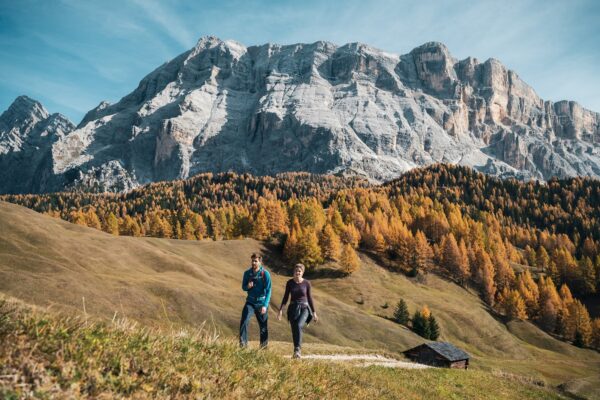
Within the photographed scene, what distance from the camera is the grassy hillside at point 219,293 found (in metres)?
50.5

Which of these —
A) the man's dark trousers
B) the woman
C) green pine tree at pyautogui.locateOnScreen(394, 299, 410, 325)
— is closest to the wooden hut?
the woman

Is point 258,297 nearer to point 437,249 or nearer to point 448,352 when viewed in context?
point 448,352

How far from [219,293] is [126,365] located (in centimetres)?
6650

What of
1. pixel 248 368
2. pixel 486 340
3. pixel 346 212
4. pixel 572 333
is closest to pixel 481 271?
pixel 572 333

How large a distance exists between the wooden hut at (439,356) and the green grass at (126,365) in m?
44.7

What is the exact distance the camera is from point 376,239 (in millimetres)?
133875

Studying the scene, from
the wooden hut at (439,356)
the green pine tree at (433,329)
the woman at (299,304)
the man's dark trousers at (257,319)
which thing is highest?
the woman at (299,304)

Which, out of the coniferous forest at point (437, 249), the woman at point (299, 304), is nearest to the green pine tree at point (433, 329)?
the coniferous forest at point (437, 249)

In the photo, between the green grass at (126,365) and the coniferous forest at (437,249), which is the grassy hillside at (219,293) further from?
the green grass at (126,365)

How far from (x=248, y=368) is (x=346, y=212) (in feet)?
520

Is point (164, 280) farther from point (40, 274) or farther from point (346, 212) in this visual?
point (346, 212)

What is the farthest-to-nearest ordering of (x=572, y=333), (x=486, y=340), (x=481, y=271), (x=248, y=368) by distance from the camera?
1. (x=481, y=271)
2. (x=572, y=333)
3. (x=486, y=340)
4. (x=248, y=368)

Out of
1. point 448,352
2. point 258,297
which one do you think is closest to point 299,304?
point 258,297

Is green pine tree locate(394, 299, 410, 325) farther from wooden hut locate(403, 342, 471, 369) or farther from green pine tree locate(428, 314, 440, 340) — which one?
wooden hut locate(403, 342, 471, 369)
